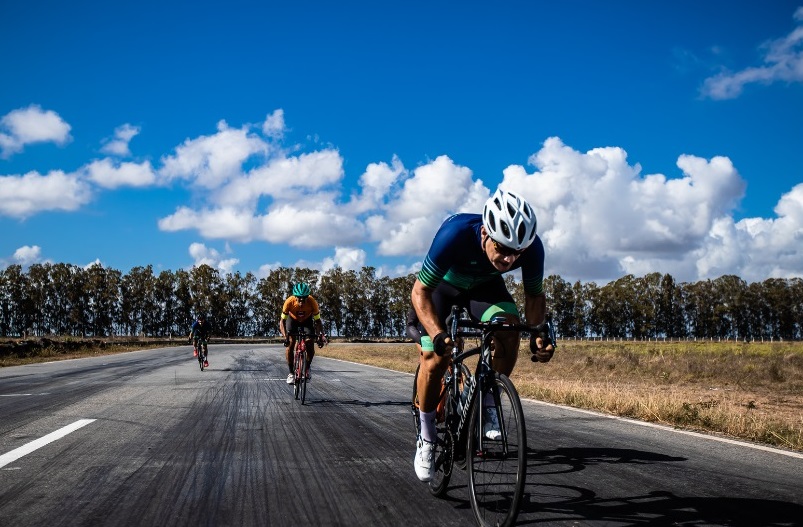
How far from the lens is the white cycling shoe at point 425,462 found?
3869mm

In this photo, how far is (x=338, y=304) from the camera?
129 m

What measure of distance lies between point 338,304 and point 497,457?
127 metres

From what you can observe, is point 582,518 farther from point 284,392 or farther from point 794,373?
point 794,373

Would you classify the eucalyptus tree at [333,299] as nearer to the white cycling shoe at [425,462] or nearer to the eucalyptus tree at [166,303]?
the eucalyptus tree at [166,303]

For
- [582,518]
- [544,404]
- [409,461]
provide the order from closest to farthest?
1. [582,518]
2. [409,461]
3. [544,404]

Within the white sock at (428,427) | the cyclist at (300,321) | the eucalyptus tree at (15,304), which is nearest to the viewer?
the white sock at (428,427)

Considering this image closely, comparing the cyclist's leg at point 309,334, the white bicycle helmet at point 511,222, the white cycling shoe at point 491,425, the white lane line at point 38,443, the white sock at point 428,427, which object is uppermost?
the white bicycle helmet at point 511,222

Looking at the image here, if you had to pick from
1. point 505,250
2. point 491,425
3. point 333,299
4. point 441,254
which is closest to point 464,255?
point 441,254

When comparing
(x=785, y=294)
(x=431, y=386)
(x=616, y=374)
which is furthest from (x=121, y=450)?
(x=785, y=294)

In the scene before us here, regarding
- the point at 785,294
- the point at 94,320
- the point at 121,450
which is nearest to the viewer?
the point at 121,450

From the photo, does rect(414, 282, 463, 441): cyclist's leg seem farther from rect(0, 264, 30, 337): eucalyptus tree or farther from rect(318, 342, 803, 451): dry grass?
rect(0, 264, 30, 337): eucalyptus tree

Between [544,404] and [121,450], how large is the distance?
6310 mm

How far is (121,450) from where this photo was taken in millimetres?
5336

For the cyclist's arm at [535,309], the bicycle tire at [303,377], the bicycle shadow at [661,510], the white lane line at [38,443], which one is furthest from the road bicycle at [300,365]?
the bicycle shadow at [661,510]
